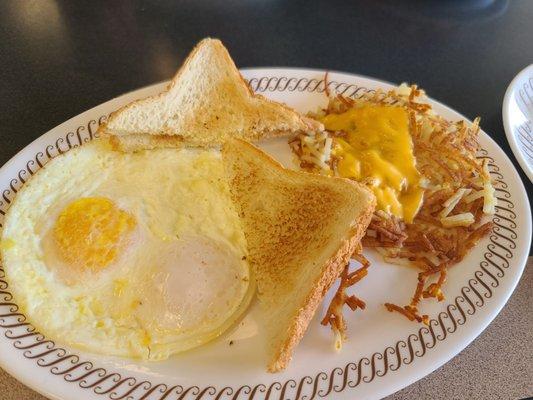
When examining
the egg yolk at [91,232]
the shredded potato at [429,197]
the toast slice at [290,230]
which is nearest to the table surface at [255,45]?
the shredded potato at [429,197]

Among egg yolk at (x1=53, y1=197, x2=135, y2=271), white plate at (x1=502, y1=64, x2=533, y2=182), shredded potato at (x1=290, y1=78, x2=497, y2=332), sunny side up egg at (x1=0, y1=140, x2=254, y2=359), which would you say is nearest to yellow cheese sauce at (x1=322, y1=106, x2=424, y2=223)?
shredded potato at (x1=290, y1=78, x2=497, y2=332)

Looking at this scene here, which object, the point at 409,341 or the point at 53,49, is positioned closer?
the point at 409,341

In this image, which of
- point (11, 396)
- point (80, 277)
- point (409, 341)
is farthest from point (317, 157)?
point (11, 396)

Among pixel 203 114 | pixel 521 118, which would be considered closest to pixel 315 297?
pixel 203 114

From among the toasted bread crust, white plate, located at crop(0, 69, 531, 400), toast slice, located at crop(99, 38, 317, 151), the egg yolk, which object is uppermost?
toast slice, located at crop(99, 38, 317, 151)

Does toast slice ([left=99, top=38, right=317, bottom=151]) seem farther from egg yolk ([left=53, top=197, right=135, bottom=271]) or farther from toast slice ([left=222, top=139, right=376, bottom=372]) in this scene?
egg yolk ([left=53, top=197, right=135, bottom=271])

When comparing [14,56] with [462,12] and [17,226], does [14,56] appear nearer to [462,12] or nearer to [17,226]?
[17,226]
